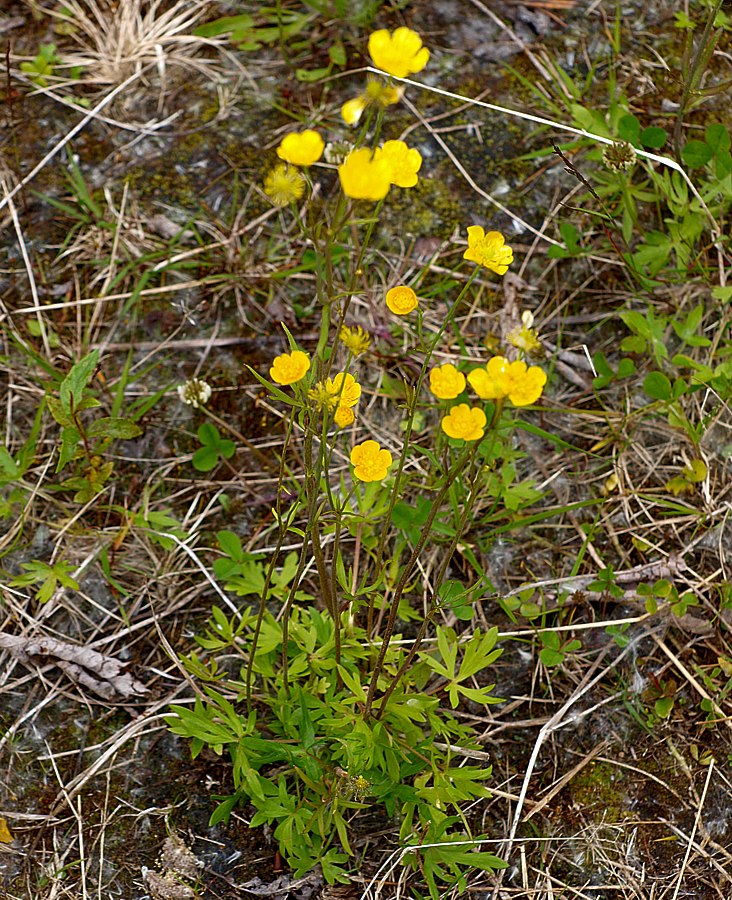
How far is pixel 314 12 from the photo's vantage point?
301 centimetres

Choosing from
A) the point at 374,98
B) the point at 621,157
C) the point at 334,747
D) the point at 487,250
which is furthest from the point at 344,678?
the point at 621,157

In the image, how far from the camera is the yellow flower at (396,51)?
1219 millimetres

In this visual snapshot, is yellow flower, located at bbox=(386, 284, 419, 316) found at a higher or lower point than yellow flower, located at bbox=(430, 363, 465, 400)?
higher

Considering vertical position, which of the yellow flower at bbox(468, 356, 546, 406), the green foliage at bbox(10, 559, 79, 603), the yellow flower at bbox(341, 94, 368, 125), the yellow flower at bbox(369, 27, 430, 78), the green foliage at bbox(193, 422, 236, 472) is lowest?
the green foliage at bbox(10, 559, 79, 603)

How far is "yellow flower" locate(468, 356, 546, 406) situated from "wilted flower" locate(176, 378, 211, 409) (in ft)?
4.23

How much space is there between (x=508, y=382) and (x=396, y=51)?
52cm

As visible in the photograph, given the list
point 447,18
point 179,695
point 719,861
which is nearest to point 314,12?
point 447,18

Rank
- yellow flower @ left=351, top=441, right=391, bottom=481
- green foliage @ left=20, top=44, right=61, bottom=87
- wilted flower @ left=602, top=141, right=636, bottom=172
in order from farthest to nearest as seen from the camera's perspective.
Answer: green foliage @ left=20, top=44, right=61, bottom=87 < wilted flower @ left=602, top=141, right=636, bottom=172 < yellow flower @ left=351, top=441, right=391, bottom=481

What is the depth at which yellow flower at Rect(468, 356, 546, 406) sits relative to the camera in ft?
4.19

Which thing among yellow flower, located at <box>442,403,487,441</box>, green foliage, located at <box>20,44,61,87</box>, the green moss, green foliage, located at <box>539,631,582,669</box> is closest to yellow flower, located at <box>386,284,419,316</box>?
yellow flower, located at <box>442,403,487,441</box>

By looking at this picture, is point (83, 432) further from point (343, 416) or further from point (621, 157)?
point (621, 157)

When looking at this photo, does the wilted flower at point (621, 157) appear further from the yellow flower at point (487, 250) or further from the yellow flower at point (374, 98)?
the yellow flower at point (374, 98)

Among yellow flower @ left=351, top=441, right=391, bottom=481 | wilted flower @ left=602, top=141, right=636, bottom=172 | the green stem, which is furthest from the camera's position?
wilted flower @ left=602, top=141, right=636, bottom=172

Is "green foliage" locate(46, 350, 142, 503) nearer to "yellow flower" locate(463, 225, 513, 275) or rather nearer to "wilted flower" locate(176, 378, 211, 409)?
"wilted flower" locate(176, 378, 211, 409)
